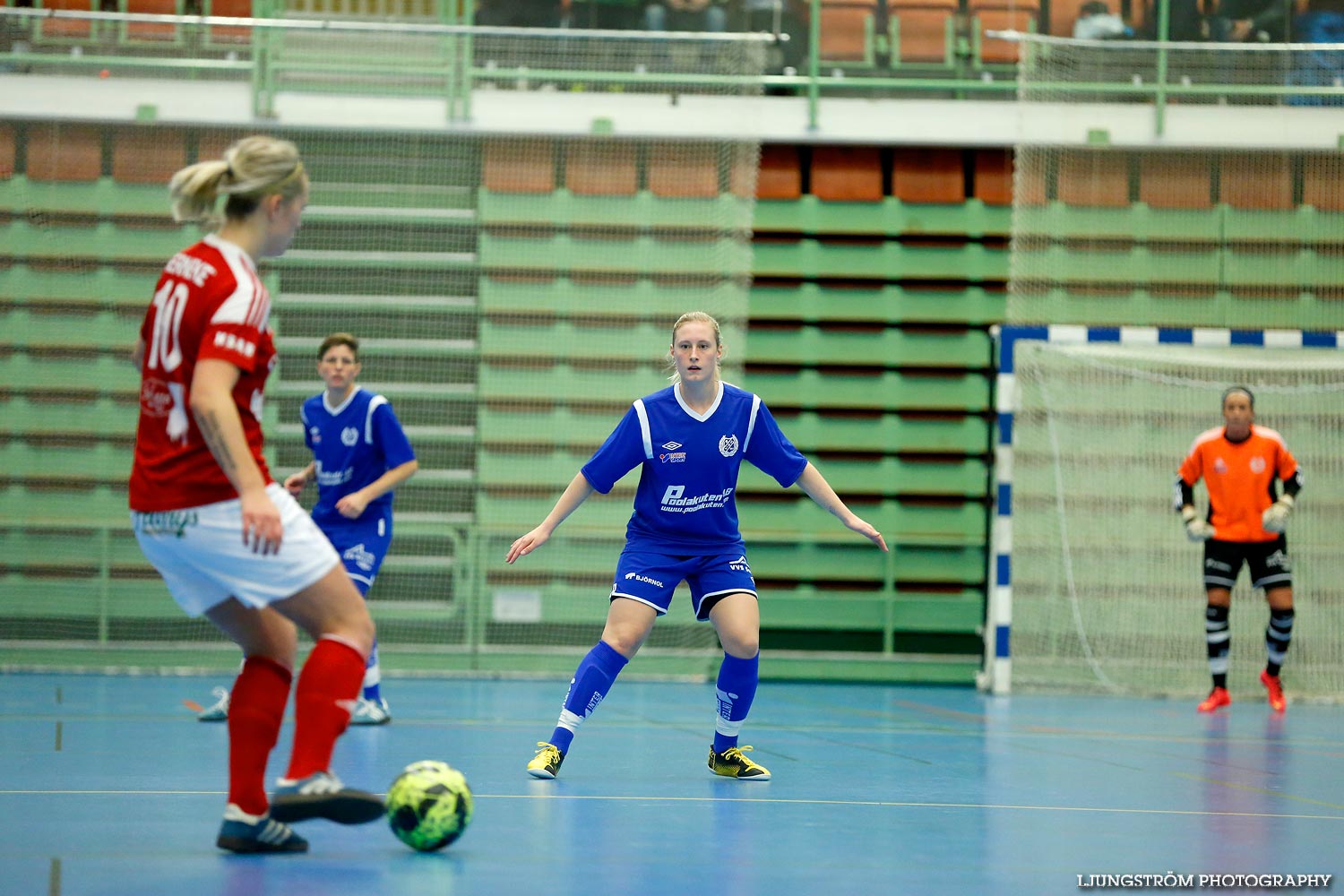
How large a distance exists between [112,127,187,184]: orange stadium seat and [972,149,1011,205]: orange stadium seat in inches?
241

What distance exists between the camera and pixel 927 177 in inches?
444

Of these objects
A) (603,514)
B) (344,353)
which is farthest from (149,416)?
(603,514)

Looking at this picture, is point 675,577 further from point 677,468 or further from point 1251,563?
point 1251,563

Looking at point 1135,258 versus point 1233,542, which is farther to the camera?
point 1135,258

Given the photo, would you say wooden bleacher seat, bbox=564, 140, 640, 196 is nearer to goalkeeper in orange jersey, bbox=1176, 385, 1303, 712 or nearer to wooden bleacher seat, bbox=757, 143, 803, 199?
wooden bleacher seat, bbox=757, 143, 803, 199

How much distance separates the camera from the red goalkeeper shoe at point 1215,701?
28.8ft

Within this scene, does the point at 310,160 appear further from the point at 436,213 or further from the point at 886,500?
the point at 886,500

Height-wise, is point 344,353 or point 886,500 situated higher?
point 344,353

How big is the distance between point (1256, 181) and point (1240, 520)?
8.90ft

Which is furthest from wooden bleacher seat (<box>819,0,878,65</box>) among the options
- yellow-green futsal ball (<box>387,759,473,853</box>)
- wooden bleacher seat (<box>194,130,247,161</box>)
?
yellow-green futsal ball (<box>387,759,473,853</box>)

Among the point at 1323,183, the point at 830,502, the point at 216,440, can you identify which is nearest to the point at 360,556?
the point at 830,502

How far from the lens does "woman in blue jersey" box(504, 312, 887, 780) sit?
519 centimetres

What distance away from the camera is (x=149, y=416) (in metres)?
3.26

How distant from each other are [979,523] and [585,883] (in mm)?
8420
